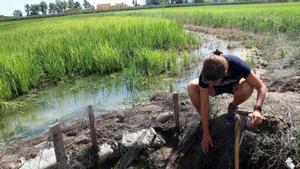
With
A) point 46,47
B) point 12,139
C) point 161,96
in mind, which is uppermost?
point 46,47

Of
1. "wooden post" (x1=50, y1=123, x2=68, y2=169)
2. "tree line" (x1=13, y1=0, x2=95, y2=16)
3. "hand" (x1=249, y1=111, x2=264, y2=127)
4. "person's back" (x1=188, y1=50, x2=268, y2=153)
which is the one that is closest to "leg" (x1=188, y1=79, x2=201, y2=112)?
"person's back" (x1=188, y1=50, x2=268, y2=153)

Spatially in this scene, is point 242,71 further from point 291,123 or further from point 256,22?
point 256,22

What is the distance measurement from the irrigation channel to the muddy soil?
638 millimetres

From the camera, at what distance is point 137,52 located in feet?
23.6

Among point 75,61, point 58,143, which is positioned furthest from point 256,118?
point 75,61

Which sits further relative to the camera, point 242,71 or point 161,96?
point 161,96

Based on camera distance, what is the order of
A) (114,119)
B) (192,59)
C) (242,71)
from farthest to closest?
(192,59) < (114,119) < (242,71)

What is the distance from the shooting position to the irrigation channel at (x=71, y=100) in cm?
453

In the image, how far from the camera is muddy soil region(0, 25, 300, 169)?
9.13 ft

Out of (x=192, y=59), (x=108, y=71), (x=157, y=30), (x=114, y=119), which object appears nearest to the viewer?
(x=114, y=119)

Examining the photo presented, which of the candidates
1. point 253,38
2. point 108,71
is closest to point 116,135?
point 108,71

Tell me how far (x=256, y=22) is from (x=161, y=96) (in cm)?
873

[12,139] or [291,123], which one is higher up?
[291,123]

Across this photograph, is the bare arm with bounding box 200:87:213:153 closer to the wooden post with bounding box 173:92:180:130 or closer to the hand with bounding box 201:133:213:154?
the hand with bounding box 201:133:213:154
